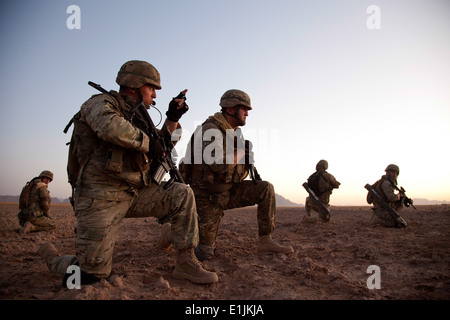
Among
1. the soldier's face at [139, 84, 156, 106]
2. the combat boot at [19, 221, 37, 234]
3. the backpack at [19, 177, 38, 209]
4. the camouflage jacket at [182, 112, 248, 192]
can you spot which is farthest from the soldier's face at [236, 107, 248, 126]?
the backpack at [19, 177, 38, 209]

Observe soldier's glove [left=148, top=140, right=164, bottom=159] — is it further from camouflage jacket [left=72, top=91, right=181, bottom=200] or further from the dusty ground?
the dusty ground

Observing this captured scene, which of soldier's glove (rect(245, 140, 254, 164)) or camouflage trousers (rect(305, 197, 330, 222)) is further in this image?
camouflage trousers (rect(305, 197, 330, 222))

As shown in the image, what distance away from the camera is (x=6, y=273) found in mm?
3150

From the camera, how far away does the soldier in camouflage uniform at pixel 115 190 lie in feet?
8.53

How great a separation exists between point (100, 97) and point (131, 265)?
1.95m

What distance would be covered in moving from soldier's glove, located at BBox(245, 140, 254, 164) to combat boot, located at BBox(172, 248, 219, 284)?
5.83 feet

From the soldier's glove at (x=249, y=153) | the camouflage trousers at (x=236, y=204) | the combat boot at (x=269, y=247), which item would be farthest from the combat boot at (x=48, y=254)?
the soldier's glove at (x=249, y=153)

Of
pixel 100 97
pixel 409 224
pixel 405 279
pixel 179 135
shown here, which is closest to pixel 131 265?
pixel 179 135

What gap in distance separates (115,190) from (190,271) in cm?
108

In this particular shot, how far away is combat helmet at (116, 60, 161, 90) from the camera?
124 inches

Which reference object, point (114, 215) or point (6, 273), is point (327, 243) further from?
point (6, 273)

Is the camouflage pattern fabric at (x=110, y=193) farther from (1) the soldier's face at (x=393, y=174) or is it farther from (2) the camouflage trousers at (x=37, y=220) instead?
(1) the soldier's face at (x=393, y=174)

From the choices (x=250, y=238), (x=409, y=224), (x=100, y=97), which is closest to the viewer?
(x=100, y=97)

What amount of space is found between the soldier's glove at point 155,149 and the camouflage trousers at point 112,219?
352 millimetres
